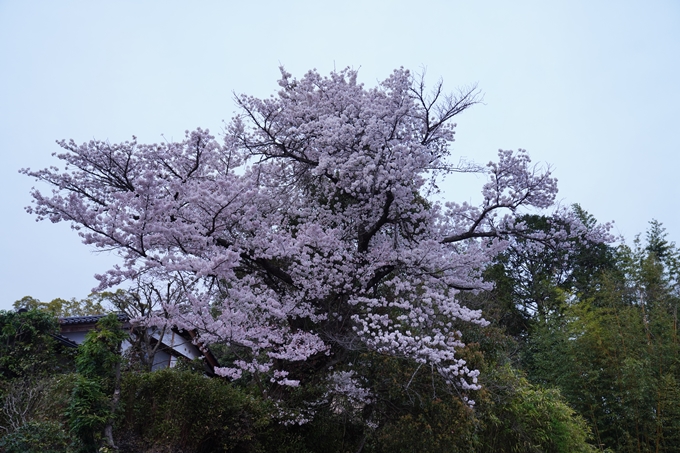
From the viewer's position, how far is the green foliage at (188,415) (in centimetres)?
574

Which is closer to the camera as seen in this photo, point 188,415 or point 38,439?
point 38,439

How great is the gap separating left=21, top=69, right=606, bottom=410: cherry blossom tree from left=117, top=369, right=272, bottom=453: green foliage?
0.37m

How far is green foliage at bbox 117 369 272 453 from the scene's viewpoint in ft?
18.8

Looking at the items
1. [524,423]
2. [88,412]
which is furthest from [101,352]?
[524,423]

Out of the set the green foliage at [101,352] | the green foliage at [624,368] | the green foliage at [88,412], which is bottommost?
the green foliage at [88,412]

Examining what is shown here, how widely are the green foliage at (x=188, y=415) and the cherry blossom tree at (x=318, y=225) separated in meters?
0.37

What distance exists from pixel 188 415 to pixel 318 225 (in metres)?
2.90

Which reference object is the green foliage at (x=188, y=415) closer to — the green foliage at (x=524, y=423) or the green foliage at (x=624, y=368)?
the green foliage at (x=524, y=423)

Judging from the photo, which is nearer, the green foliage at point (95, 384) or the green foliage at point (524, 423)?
the green foliage at point (95, 384)

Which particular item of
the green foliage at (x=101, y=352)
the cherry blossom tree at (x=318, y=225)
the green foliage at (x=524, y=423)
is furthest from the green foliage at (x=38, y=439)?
the green foliage at (x=524, y=423)

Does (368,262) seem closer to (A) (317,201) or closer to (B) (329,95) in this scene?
(A) (317,201)

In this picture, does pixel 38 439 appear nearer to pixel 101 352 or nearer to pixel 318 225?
pixel 101 352

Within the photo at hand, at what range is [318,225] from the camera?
674cm

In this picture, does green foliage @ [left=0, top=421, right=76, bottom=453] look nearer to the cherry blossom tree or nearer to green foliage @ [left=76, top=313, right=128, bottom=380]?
green foliage @ [left=76, top=313, right=128, bottom=380]
